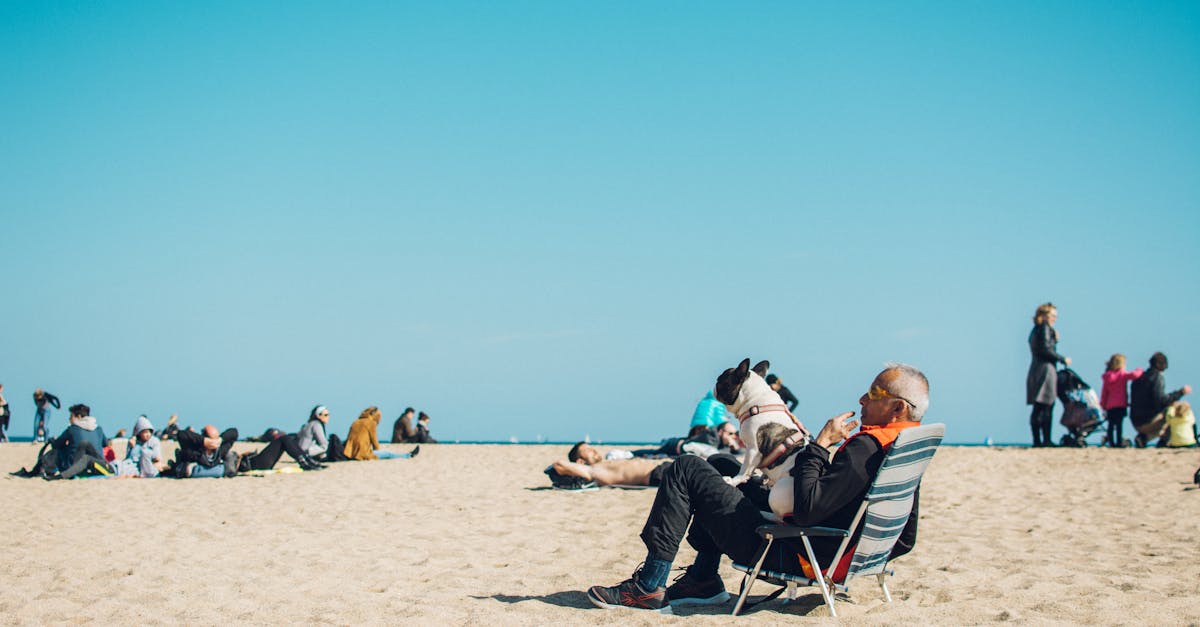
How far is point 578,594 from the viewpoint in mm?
5234

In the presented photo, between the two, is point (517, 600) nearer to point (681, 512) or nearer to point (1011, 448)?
point (681, 512)

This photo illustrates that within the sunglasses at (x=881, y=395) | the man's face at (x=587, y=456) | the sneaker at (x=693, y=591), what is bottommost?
the sneaker at (x=693, y=591)

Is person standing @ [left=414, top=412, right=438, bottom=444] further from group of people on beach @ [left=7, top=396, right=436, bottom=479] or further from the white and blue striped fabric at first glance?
the white and blue striped fabric

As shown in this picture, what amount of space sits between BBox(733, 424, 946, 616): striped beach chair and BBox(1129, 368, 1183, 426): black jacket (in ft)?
36.3

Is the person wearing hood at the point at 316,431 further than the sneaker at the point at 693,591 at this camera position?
Yes

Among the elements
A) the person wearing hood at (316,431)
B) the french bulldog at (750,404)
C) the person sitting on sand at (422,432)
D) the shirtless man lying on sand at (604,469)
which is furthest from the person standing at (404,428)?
the french bulldog at (750,404)

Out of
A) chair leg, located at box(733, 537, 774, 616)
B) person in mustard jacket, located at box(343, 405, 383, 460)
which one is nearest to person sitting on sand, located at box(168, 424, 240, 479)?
person in mustard jacket, located at box(343, 405, 383, 460)

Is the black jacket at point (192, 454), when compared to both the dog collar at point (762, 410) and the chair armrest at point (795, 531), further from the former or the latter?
the chair armrest at point (795, 531)

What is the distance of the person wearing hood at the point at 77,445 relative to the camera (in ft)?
43.4

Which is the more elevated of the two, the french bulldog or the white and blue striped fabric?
the french bulldog

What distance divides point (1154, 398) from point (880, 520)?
1142 cm

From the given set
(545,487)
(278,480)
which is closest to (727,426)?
(545,487)

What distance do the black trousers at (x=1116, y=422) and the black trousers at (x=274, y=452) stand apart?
459 inches

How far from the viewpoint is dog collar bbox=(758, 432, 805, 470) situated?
439cm
